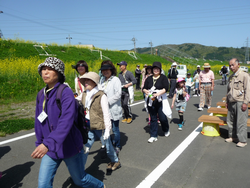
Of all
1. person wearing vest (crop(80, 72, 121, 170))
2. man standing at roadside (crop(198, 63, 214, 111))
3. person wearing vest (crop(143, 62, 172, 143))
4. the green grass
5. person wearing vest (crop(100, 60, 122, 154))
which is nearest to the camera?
person wearing vest (crop(80, 72, 121, 170))

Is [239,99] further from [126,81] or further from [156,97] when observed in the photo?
[126,81]

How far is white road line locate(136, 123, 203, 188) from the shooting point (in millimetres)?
3314

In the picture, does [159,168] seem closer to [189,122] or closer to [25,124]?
[189,122]

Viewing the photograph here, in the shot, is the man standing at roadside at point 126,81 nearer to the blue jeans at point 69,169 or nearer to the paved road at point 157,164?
the paved road at point 157,164

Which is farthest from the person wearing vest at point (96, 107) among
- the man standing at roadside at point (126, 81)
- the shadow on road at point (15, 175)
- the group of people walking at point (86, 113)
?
the man standing at roadside at point (126, 81)

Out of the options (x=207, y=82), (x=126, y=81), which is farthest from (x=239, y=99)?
(x=207, y=82)

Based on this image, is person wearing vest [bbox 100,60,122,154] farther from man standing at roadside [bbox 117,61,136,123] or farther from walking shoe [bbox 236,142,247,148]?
walking shoe [bbox 236,142,247,148]

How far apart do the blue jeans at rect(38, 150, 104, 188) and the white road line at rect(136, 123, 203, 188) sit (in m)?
1.00

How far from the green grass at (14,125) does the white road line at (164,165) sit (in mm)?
4385

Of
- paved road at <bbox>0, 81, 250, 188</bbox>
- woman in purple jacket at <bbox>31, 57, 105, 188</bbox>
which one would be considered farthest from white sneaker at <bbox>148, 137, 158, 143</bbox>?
woman in purple jacket at <bbox>31, 57, 105, 188</bbox>

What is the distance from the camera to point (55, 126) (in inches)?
87.4

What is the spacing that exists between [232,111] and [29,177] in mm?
4618

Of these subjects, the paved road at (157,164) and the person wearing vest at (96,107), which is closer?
the person wearing vest at (96,107)

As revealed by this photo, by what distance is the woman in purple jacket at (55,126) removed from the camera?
211 centimetres
